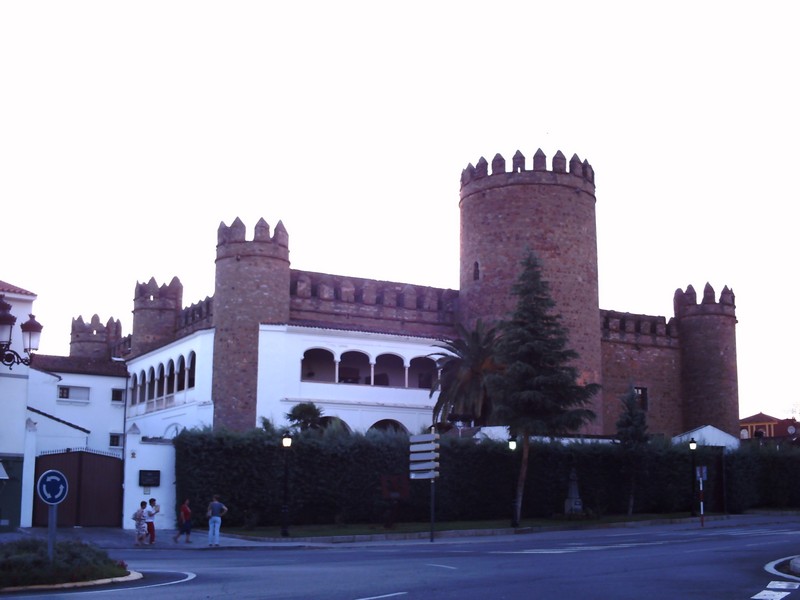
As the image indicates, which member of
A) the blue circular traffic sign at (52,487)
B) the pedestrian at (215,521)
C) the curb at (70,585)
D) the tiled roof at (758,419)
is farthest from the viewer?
the tiled roof at (758,419)

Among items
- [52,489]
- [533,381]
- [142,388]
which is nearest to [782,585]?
[52,489]

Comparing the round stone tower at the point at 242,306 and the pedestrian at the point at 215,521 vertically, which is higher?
the round stone tower at the point at 242,306

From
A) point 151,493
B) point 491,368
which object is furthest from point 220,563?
point 491,368

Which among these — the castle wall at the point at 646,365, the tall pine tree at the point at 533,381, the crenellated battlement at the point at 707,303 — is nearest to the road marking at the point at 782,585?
the tall pine tree at the point at 533,381

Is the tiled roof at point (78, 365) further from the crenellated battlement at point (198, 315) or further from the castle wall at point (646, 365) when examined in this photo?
the castle wall at point (646, 365)

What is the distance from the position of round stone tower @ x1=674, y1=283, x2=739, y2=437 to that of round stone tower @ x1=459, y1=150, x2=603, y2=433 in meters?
9.62

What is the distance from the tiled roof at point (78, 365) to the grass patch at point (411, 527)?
79.5ft

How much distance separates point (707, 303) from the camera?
2290 inches

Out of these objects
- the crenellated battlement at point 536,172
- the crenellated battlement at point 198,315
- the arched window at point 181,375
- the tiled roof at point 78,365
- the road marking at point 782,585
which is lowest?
the road marking at point 782,585

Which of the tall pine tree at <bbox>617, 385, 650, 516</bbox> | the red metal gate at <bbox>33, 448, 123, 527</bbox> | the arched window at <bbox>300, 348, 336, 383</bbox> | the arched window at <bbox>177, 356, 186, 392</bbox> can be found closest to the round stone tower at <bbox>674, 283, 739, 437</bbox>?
the tall pine tree at <bbox>617, 385, 650, 516</bbox>

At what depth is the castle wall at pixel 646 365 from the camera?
5569cm

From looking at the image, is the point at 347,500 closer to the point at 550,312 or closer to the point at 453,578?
the point at 550,312

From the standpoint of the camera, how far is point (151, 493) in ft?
112

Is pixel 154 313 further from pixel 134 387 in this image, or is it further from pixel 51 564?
pixel 51 564
